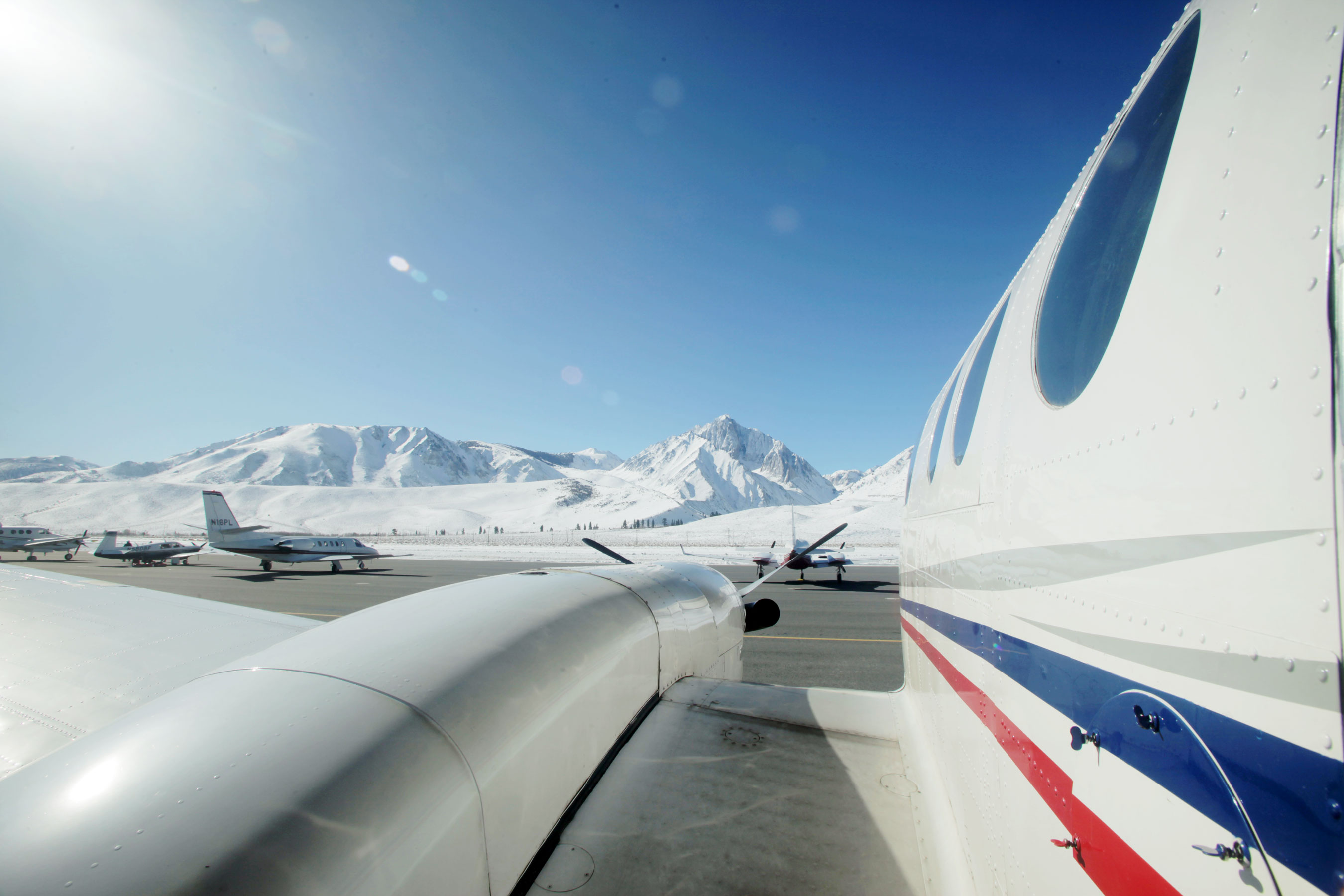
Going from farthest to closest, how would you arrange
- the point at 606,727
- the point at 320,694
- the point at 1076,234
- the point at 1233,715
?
the point at 606,727 → the point at 1076,234 → the point at 320,694 → the point at 1233,715

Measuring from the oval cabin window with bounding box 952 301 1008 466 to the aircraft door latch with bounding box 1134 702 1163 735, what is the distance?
4.96 ft

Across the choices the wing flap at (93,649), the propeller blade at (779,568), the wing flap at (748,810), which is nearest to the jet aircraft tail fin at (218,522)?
the wing flap at (93,649)

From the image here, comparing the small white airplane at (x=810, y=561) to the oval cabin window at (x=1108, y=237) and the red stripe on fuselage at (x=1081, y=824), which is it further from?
the oval cabin window at (x=1108, y=237)

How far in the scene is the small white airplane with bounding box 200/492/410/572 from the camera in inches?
1032

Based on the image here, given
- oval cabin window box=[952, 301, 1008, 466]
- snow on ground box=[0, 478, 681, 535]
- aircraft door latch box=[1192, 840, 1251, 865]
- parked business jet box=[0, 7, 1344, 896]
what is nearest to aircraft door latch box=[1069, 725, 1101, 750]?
parked business jet box=[0, 7, 1344, 896]

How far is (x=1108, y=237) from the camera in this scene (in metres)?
1.56

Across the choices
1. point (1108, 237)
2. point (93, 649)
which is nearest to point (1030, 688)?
point (1108, 237)

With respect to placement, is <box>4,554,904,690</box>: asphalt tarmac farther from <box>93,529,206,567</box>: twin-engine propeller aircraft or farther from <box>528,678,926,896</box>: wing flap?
<box>528,678,926,896</box>: wing flap

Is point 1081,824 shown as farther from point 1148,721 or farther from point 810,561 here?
point 810,561

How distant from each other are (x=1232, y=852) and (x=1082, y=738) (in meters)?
0.48

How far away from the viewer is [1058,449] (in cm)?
156

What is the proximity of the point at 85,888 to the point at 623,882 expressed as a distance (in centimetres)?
142

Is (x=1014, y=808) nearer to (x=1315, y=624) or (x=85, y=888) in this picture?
(x=1315, y=624)

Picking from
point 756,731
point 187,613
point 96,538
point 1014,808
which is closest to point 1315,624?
point 1014,808
